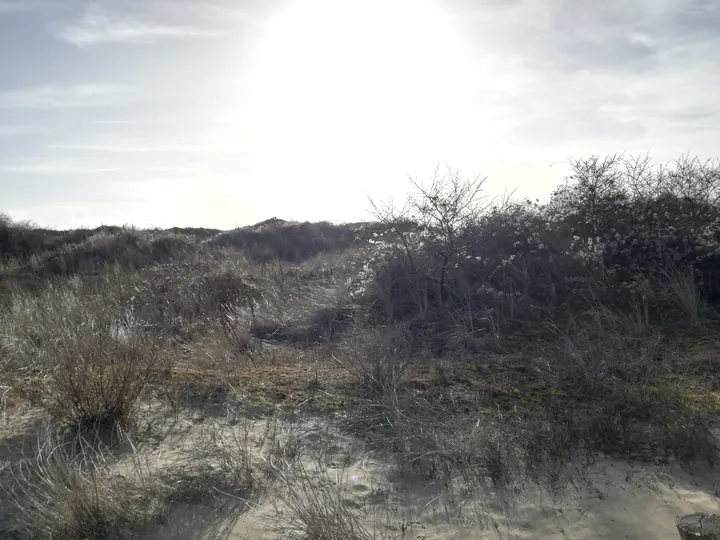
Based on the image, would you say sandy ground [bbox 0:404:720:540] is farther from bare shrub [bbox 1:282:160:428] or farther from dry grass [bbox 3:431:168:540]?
bare shrub [bbox 1:282:160:428]

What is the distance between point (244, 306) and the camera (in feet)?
36.0

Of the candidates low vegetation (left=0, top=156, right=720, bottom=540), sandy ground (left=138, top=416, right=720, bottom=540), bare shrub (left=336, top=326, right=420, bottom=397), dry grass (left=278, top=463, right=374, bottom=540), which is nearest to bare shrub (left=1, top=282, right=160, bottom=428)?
low vegetation (left=0, top=156, right=720, bottom=540)

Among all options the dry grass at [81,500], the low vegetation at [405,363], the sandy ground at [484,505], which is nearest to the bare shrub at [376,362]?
the low vegetation at [405,363]

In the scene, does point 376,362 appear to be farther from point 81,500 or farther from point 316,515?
point 81,500

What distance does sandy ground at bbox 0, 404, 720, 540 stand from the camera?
3.80 metres

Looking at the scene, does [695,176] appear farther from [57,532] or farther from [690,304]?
[57,532]

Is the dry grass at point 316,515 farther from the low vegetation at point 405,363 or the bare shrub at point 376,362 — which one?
the bare shrub at point 376,362

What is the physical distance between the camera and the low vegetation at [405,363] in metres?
4.14

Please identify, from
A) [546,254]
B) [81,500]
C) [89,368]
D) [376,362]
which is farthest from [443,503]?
[546,254]

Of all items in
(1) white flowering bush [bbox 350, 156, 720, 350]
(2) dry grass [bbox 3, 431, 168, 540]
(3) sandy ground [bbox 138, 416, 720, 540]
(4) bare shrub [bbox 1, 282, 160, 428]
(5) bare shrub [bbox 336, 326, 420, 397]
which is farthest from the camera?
(1) white flowering bush [bbox 350, 156, 720, 350]

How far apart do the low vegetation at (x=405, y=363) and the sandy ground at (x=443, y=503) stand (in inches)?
3.0

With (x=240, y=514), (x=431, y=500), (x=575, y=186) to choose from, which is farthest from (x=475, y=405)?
(x=575, y=186)

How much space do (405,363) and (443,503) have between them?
7.08 feet

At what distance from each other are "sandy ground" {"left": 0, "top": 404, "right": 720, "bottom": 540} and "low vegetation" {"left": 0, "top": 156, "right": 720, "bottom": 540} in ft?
0.25
